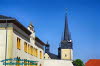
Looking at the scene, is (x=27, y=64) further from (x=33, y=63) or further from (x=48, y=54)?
(x=48, y=54)

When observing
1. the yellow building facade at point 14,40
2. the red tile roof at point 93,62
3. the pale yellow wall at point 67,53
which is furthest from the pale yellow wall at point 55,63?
the yellow building facade at point 14,40

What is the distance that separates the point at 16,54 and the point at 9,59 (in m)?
2.63

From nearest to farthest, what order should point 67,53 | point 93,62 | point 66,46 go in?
point 93,62 < point 66,46 < point 67,53

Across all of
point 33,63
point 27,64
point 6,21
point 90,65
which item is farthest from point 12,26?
point 90,65

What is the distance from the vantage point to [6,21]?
34.2 metres

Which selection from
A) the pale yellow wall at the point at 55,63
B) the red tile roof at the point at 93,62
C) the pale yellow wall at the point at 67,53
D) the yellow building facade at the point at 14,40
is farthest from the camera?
the pale yellow wall at the point at 67,53

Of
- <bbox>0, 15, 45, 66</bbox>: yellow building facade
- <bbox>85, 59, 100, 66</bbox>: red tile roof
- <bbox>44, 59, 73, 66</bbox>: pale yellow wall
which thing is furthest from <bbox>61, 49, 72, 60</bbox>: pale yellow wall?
<bbox>0, 15, 45, 66</bbox>: yellow building facade

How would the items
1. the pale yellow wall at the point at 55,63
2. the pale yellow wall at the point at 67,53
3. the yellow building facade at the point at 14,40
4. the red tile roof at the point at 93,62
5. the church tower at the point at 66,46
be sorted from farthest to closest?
the pale yellow wall at the point at 67,53 < the church tower at the point at 66,46 < the red tile roof at the point at 93,62 < the pale yellow wall at the point at 55,63 < the yellow building facade at the point at 14,40

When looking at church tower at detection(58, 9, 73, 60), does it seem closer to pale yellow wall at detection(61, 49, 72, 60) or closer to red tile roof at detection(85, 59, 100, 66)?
pale yellow wall at detection(61, 49, 72, 60)

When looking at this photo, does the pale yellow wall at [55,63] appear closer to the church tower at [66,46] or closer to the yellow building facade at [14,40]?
the church tower at [66,46]

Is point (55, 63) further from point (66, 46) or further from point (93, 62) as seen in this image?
point (66, 46)

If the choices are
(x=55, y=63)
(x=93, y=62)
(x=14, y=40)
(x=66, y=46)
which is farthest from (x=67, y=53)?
(x=14, y=40)

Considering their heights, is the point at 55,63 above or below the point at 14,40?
below

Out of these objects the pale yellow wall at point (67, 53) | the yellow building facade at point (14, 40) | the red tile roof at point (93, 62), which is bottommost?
the red tile roof at point (93, 62)
